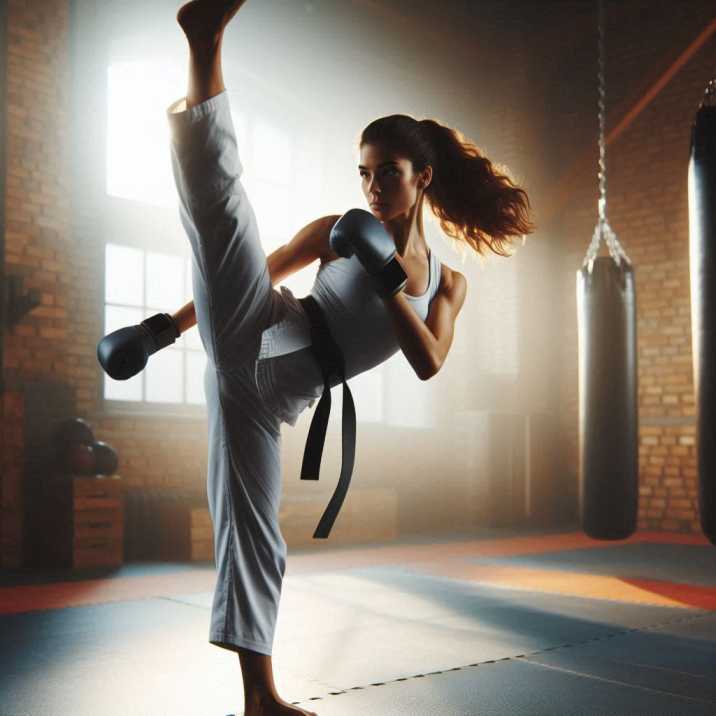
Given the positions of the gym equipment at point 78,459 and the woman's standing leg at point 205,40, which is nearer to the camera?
the woman's standing leg at point 205,40

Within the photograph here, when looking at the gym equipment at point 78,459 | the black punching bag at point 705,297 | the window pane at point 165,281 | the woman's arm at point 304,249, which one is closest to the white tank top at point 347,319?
the woman's arm at point 304,249

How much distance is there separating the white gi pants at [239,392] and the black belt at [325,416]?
3 cm

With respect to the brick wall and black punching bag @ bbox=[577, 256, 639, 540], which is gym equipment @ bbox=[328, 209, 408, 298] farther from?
the brick wall

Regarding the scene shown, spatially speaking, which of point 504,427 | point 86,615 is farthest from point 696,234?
point 504,427

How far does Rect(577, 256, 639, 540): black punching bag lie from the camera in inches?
135

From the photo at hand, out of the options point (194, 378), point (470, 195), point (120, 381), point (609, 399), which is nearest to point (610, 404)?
point (609, 399)

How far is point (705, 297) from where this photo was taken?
8.60 ft

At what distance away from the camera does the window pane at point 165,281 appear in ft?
20.1

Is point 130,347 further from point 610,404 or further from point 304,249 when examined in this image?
point 610,404

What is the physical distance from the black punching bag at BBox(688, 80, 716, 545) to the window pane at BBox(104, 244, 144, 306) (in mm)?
4176

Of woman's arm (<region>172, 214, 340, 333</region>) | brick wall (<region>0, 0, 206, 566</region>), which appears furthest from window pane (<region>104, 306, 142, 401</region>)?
woman's arm (<region>172, 214, 340, 333</region>)

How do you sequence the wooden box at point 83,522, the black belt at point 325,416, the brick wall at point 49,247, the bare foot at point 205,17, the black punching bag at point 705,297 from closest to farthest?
1. the bare foot at point 205,17
2. the black belt at point 325,416
3. the black punching bag at point 705,297
4. the wooden box at point 83,522
5. the brick wall at point 49,247

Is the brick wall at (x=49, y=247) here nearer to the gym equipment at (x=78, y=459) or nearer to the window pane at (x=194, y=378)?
the gym equipment at (x=78, y=459)

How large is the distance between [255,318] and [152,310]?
4468mm
